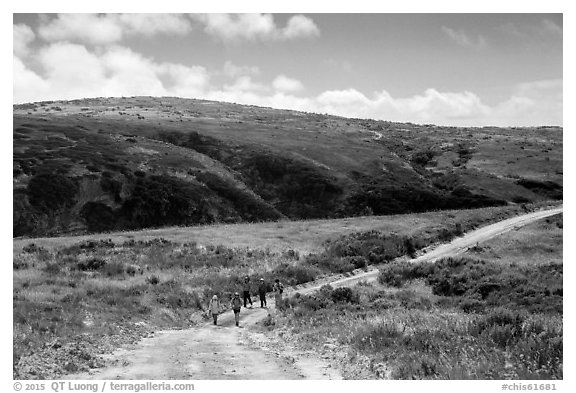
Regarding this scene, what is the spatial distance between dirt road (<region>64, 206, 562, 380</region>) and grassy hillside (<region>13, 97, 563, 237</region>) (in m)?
45.6

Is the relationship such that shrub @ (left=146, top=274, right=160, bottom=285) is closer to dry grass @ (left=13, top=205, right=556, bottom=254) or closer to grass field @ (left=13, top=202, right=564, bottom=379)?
grass field @ (left=13, top=202, right=564, bottom=379)

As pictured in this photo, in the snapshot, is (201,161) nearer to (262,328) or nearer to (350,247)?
(350,247)

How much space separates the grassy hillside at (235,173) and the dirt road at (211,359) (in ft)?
Result: 150

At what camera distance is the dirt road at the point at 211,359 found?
596 inches

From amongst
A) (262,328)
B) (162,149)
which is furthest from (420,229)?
(162,149)

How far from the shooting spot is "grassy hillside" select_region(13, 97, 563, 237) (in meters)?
72.4

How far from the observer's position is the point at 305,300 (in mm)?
31203

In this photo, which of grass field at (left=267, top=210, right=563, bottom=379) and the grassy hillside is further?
the grassy hillside

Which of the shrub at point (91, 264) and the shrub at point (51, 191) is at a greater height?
the shrub at point (51, 191)

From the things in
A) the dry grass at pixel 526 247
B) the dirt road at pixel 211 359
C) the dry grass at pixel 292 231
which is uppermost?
the dirt road at pixel 211 359

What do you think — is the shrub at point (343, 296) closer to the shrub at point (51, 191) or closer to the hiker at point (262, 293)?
the hiker at point (262, 293)

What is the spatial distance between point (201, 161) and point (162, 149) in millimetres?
8290

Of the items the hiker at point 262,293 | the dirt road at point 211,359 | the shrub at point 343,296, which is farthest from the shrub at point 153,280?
the shrub at point 343,296

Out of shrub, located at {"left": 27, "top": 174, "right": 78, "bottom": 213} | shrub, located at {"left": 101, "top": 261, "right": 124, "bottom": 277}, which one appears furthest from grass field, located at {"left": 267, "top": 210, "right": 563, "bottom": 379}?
shrub, located at {"left": 27, "top": 174, "right": 78, "bottom": 213}
